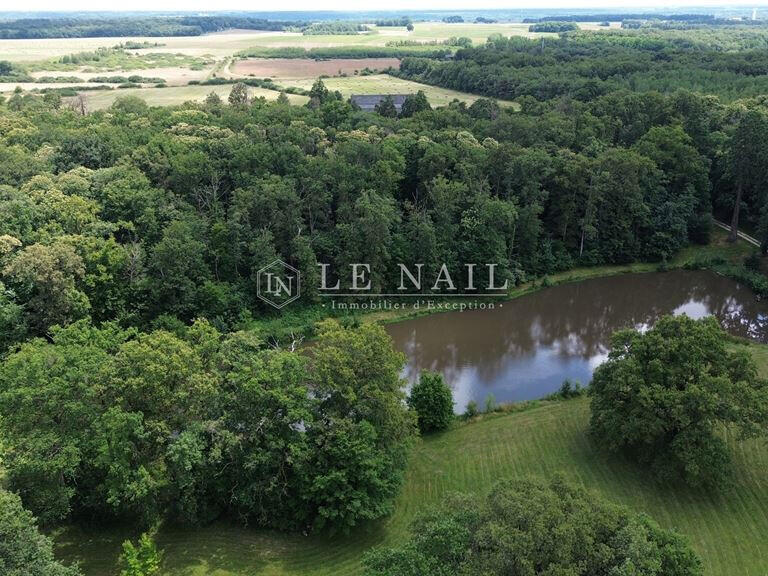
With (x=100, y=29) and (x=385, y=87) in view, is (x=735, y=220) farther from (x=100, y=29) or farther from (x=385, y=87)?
(x=100, y=29)

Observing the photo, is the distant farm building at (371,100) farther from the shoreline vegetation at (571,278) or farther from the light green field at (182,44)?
the light green field at (182,44)

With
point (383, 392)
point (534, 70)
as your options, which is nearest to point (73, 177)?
point (383, 392)

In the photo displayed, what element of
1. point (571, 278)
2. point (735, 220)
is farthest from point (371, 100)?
point (735, 220)

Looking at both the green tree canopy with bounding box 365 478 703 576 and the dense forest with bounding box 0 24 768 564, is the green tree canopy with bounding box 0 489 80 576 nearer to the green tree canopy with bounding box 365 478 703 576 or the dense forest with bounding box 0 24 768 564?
the dense forest with bounding box 0 24 768 564

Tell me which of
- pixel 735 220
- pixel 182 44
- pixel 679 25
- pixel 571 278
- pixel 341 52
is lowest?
pixel 571 278

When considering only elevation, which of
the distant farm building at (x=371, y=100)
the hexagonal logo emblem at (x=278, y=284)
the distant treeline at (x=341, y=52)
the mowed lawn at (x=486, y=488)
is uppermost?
the distant treeline at (x=341, y=52)

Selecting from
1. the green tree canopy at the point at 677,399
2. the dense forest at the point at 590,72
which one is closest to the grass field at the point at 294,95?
the dense forest at the point at 590,72

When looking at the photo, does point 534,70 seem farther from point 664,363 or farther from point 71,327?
point 71,327

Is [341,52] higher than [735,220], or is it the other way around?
[341,52]
